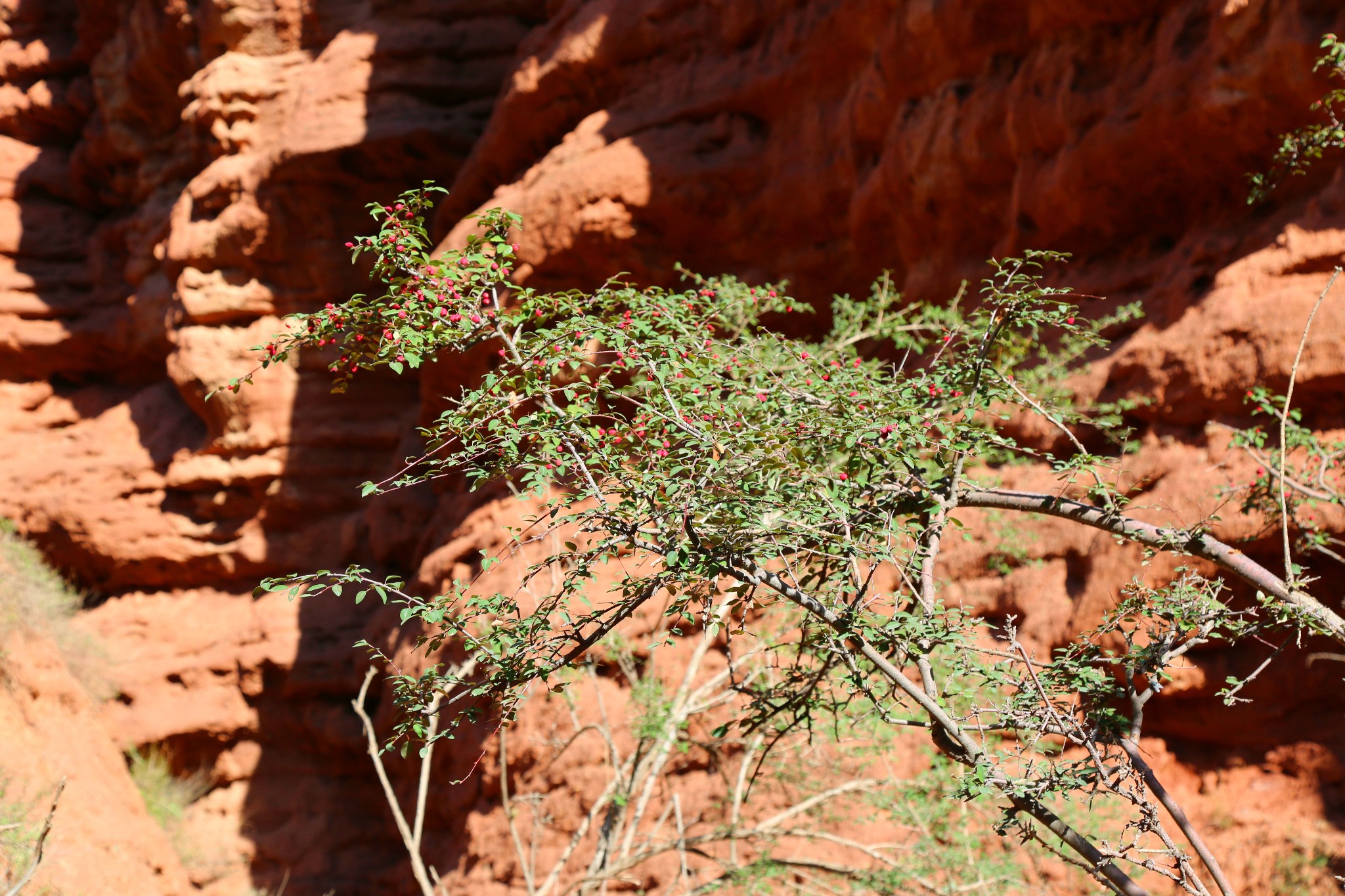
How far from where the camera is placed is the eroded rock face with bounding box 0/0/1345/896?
5730 millimetres

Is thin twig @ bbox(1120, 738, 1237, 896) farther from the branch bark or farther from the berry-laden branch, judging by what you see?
the branch bark

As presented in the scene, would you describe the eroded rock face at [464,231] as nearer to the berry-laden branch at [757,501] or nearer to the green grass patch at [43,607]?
the green grass patch at [43,607]

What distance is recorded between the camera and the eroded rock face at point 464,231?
18.8 ft

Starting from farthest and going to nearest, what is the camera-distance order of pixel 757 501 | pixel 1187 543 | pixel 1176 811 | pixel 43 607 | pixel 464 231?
pixel 43 607 → pixel 464 231 → pixel 1187 543 → pixel 1176 811 → pixel 757 501

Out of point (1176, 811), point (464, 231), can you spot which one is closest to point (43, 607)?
point (464, 231)

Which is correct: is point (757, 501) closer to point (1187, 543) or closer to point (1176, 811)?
point (1187, 543)

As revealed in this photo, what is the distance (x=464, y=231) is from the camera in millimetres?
8750

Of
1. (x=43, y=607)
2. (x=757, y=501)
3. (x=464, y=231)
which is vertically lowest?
(x=43, y=607)

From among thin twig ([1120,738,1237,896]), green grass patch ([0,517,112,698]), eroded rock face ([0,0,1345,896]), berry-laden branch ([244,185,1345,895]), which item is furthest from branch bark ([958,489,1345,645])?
green grass patch ([0,517,112,698])

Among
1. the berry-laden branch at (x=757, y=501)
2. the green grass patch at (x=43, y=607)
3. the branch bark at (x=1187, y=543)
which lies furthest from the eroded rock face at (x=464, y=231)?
the berry-laden branch at (x=757, y=501)

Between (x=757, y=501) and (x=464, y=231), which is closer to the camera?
(x=757, y=501)

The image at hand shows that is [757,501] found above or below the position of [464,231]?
below

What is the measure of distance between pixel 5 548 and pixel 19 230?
4193 mm

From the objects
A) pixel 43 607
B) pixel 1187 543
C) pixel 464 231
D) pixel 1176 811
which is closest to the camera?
pixel 1176 811
